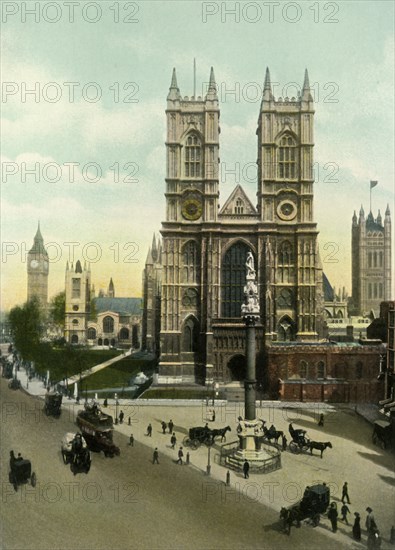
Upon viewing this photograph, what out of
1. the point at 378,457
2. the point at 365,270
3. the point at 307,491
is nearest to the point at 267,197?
the point at 365,270

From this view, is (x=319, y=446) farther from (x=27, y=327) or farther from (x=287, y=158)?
(x=287, y=158)

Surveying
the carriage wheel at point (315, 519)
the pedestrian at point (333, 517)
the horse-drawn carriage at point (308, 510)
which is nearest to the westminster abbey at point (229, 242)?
the horse-drawn carriage at point (308, 510)

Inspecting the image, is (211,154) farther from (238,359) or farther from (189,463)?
(189,463)

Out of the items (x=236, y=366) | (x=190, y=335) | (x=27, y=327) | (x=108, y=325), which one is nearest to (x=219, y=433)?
(x=27, y=327)

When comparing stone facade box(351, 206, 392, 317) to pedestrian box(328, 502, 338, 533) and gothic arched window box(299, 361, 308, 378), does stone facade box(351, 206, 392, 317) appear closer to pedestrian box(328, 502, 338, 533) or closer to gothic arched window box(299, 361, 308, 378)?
gothic arched window box(299, 361, 308, 378)

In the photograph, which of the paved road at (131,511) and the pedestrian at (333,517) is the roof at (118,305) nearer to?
the paved road at (131,511)

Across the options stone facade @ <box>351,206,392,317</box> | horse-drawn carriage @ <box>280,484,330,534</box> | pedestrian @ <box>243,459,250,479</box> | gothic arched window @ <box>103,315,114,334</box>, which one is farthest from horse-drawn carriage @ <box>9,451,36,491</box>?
stone facade @ <box>351,206,392,317</box>
